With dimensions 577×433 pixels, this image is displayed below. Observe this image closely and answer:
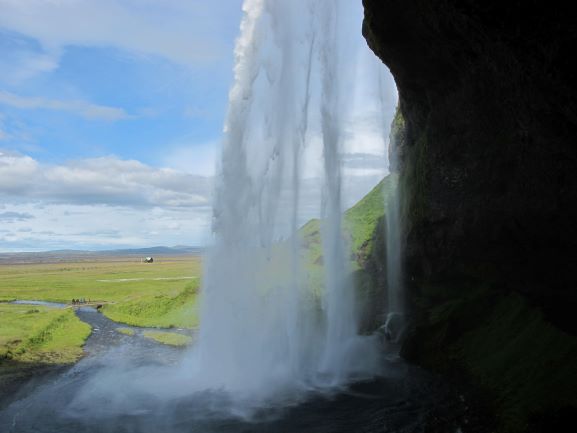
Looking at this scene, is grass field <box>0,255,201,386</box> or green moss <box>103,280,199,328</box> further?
green moss <box>103,280,199,328</box>

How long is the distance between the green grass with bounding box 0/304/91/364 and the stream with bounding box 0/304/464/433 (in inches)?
253

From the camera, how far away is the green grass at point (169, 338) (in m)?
38.3

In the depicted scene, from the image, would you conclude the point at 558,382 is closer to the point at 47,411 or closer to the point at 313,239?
the point at 47,411

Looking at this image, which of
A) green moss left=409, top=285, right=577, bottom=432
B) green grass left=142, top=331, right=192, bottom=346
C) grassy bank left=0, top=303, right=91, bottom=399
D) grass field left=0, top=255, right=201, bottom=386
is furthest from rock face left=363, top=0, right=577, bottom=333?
grassy bank left=0, top=303, right=91, bottom=399

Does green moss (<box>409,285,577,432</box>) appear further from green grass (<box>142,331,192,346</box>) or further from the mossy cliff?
green grass (<box>142,331,192,346</box>)

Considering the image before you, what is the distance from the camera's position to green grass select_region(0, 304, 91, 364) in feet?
109

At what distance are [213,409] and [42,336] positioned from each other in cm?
2601

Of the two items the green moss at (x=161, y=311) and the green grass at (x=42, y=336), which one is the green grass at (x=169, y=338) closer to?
the green moss at (x=161, y=311)

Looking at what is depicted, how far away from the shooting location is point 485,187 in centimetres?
2697

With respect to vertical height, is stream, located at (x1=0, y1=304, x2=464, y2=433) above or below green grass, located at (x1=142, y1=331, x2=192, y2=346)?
above

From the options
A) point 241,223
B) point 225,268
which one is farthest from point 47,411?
point 241,223

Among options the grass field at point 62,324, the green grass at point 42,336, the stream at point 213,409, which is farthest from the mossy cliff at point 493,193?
the green grass at point 42,336

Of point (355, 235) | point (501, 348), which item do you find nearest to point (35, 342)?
point (355, 235)

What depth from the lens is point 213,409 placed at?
20.7 m
